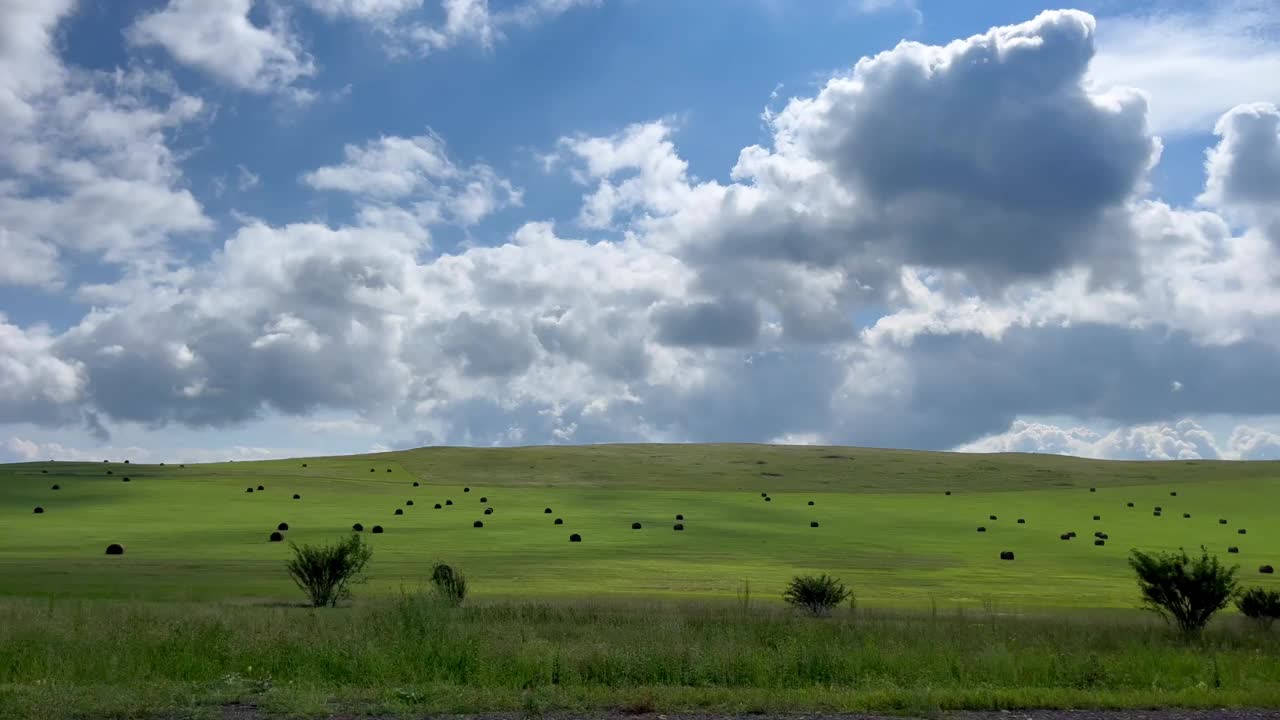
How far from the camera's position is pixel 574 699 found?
1439 cm

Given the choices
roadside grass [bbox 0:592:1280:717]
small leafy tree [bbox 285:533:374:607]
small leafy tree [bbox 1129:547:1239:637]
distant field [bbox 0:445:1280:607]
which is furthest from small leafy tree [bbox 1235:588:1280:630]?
small leafy tree [bbox 285:533:374:607]

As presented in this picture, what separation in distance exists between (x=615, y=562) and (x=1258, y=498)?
77.2m

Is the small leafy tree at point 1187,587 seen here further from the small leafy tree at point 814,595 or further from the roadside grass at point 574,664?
the small leafy tree at point 814,595

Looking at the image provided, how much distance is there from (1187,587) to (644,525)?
45.8m

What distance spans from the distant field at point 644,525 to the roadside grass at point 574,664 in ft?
33.0

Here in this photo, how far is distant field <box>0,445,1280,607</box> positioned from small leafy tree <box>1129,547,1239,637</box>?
207 inches

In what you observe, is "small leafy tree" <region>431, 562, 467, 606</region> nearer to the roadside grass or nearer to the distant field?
the distant field

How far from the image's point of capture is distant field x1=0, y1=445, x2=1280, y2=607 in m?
38.2

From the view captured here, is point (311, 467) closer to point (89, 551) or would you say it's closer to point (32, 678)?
point (89, 551)

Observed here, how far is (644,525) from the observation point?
70562mm

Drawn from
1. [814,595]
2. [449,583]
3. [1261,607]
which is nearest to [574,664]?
[449,583]

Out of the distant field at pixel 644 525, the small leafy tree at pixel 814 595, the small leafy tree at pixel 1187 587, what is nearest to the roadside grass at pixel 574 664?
the small leafy tree at pixel 1187 587

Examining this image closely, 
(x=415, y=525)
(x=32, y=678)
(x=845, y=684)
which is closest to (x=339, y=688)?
(x=32, y=678)

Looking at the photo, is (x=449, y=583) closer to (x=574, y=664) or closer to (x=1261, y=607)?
(x=574, y=664)
